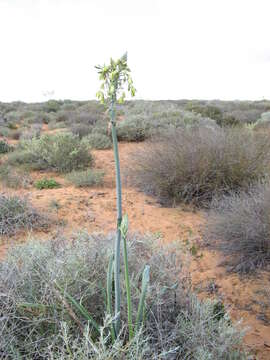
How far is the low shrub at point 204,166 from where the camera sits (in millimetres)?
5395

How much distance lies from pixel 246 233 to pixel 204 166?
2010 millimetres

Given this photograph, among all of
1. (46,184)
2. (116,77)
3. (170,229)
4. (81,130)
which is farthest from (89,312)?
(81,130)

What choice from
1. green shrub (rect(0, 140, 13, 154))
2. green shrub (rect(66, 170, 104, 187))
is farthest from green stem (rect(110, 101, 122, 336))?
green shrub (rect(0, 140, 13, 154))

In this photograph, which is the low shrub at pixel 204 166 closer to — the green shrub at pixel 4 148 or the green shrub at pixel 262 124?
the green shrub at pixel 262 124

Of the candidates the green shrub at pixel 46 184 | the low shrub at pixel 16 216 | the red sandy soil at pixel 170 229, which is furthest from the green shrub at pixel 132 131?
the low shrub at pixel 16 216

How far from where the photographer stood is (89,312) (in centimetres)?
196

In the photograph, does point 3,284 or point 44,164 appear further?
point 44,164

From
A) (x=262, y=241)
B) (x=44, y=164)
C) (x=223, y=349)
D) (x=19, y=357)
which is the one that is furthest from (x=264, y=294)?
(x=44, y=164)

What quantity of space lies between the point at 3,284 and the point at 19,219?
8.63 feet

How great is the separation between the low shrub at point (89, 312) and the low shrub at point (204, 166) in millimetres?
3135

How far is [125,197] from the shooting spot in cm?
598

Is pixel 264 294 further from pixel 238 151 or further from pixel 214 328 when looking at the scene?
pixel 238 151

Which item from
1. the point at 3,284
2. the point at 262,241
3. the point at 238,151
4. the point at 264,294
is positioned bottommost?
the point at 264,294

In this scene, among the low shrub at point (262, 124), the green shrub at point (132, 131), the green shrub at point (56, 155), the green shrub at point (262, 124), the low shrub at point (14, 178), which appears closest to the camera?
the low shrub at point (14, 178)
